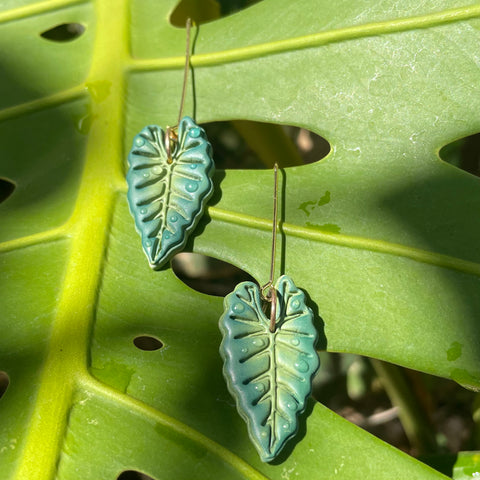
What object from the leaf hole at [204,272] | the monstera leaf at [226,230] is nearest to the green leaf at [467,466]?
the monstera leaf at [226,230]

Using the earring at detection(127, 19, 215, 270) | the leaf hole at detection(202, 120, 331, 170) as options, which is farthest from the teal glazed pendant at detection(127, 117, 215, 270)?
the leaf hole at detection(202, 120, 331, 170)

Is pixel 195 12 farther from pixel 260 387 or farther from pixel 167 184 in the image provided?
pixel 260 387

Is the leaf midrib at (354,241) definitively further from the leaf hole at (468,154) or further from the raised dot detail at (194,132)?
the leaf hole at (468,154)

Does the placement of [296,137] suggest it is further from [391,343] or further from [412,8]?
[391,343]

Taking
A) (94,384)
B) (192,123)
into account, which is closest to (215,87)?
(192,123)

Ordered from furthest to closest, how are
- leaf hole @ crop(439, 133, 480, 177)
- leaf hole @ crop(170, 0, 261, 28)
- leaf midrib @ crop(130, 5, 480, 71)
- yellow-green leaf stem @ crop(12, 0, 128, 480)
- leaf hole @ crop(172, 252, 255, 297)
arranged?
leaf hole @ crop(172, 252, 255, 297) → leaf hole @ crop(439, 133, 480, 177) → leaf hole @ crop(170, 0, 261, 28) → leaf midrib @ crop(130, 5, 480, 71) → yellow-green leaf stem @ crop(12, 0, 128, 480)

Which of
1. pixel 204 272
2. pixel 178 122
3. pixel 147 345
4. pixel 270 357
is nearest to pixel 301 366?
pixel 270 357

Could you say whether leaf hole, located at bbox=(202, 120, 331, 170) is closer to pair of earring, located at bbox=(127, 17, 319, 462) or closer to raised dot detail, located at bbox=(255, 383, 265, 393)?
pair of earring, located at bbox=(127, 17, 319, 462)
